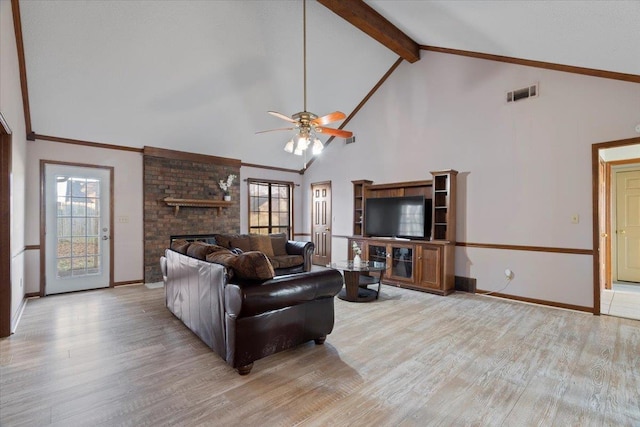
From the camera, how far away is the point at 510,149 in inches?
179


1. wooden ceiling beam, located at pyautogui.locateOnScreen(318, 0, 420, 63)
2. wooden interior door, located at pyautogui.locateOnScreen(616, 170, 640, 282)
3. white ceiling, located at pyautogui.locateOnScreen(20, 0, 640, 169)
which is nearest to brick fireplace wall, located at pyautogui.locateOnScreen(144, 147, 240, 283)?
white ceiling, located at pyautogui.locateOnScreen(20, 0, 640, 169)

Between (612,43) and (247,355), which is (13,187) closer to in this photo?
(247,355)

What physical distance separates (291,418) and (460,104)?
5.10 meters

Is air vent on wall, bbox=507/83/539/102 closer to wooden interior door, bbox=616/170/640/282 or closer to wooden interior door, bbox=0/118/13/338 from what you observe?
wooden interior door, bbox=616/170/640/282

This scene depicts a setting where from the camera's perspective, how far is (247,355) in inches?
93.3

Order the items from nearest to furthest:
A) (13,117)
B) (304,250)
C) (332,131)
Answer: (13,117)
(332,131)
(304,250)

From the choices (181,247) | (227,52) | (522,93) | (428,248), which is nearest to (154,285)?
(181,247)

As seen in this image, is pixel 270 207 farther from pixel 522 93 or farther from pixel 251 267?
pixel 522 93

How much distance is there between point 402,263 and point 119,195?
511 cm

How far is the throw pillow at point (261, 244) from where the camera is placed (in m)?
5.67

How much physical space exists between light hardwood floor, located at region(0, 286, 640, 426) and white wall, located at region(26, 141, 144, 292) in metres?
1.70

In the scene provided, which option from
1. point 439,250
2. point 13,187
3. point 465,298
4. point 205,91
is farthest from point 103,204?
point 465,298

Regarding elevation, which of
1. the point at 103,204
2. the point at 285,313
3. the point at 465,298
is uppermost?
the point at 103,204

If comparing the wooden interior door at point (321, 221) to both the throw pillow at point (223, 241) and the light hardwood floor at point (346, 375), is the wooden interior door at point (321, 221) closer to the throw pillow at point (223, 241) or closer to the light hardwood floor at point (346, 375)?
the throw pillow at point (223, 241)
